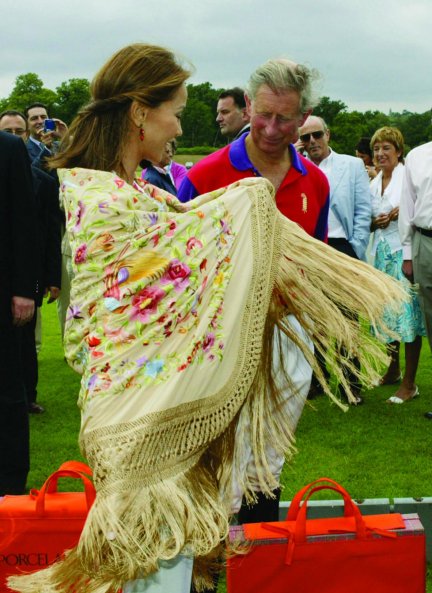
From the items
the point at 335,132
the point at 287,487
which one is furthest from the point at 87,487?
the point at 335,132

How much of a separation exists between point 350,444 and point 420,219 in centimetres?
181

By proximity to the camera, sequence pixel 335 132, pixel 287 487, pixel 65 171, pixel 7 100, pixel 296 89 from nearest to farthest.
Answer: pixel 65 171 → pixel 296 89 → pixel 287 487 → pixel 335 132 → pixel 7 100

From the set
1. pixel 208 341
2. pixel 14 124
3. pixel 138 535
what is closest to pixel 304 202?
pixel 208 341

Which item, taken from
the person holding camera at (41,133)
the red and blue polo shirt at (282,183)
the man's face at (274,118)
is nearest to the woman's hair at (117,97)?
the man's face at (274,118)

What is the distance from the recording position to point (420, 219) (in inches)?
278

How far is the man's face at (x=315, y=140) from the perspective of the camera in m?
8.21

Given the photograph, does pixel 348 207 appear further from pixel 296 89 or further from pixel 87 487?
pixel 87 487

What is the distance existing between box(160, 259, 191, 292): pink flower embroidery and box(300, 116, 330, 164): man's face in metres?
5.51

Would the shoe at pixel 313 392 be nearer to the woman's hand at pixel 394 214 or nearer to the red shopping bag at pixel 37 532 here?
the woman's hand at pixel 394 214

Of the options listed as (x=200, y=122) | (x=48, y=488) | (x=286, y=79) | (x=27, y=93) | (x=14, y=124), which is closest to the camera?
(x=48, y=488)

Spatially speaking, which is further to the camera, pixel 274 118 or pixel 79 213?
pixel 274 118

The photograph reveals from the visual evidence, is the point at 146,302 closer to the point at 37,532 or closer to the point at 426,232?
the point at 37,532

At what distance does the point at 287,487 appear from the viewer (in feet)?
18.4

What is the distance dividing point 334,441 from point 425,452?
693 millimetres
